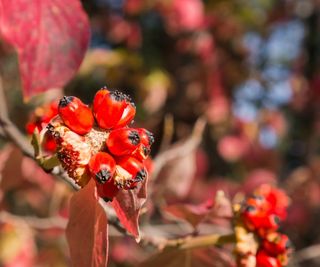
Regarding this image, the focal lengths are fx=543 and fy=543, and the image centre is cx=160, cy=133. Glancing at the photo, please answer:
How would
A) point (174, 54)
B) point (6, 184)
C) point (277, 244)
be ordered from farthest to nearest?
point (174, 54)
point (6, 184)
point (277, 244)

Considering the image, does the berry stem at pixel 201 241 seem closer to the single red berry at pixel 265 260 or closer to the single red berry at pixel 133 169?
the single red berry at pixel 265 260

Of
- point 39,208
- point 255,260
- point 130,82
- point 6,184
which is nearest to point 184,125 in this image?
point 130,82

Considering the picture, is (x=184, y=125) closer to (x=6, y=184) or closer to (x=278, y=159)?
(x=278, y=159)

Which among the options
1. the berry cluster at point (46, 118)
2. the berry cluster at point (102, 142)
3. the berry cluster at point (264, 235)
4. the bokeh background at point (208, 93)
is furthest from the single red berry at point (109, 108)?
the bokeh background at point (208, 93)

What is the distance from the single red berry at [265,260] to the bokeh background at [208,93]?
33.7 inches

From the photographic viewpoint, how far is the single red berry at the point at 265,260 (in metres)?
0.84

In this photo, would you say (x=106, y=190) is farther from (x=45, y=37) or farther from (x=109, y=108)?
(x=45, y=37)

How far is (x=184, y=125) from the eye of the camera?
8.73ft

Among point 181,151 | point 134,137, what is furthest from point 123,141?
point 181,151

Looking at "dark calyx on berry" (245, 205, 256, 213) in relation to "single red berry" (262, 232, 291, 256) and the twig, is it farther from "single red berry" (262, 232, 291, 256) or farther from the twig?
the twig

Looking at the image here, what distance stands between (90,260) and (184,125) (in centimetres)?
201

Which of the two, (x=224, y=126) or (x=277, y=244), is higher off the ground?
(x=277, y=244)

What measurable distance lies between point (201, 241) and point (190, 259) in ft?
0.20

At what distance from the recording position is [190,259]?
36.7 inches
